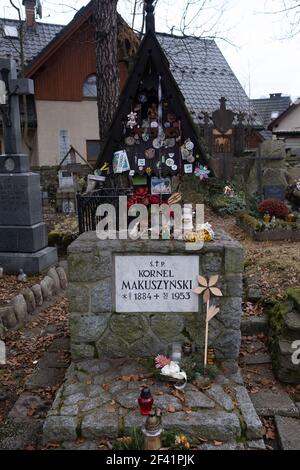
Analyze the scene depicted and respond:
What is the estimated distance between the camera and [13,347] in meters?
4.92

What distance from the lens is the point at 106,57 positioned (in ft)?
26.7

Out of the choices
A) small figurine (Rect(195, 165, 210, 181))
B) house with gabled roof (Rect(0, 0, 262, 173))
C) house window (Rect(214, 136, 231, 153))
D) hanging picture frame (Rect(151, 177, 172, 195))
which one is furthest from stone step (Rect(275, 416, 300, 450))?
house with gabled roof (Rect(0, 0, 262, 173))

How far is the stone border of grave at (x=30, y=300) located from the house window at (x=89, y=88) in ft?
38.3

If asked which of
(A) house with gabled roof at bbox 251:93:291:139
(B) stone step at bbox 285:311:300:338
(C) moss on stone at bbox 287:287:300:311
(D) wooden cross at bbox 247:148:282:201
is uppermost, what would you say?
(A) house with gabled roof at bbox 251:93:291:139

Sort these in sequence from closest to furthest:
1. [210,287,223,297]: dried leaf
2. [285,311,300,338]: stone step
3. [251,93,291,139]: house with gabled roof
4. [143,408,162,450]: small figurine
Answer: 1. [143,408,162,450]: small figurine
2. [210,287,223,297]: dried leaf
3. [285,311,300,338]: stone step
4. [251,93,291,139]: house with gabled roof

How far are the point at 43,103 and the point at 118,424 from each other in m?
15.6

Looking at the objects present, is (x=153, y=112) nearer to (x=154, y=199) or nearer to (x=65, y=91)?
(x=154, y=199)

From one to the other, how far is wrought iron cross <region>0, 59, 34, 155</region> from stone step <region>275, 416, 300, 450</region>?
5.80 metres

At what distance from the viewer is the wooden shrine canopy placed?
4.49m

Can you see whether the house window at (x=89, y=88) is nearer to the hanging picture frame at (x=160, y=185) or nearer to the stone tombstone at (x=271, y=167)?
the stone tombstone at (x=271, y=167)

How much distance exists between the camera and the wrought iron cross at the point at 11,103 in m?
7.04

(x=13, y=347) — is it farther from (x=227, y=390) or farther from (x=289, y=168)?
(x=289, y=168)

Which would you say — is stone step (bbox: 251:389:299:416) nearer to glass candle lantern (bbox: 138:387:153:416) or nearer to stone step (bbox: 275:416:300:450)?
stone step (bbox: 275:416:300:450)

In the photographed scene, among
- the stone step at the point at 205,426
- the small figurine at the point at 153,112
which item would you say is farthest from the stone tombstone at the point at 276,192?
the stone step at the point at 205,426
